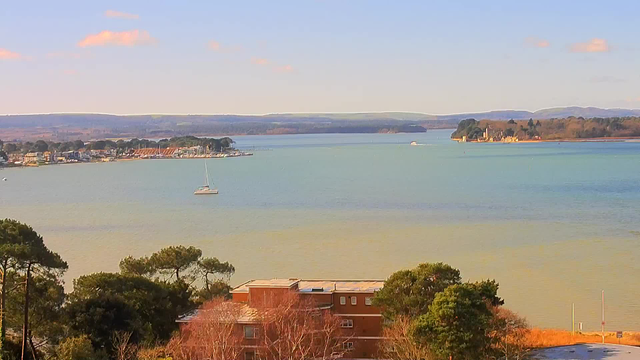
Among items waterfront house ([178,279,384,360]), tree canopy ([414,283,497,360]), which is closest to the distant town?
waterfront house ([178,279,384,360])

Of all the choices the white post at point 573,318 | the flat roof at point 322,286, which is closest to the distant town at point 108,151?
the white post at point 573,318

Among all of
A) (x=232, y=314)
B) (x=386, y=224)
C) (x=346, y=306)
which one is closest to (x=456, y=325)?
(x=346, y=306)

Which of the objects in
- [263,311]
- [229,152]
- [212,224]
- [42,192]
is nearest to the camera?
[263,311]

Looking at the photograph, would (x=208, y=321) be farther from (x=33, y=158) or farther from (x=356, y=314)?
(x=33, y=158)

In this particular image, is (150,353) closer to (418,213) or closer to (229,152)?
(418,213)

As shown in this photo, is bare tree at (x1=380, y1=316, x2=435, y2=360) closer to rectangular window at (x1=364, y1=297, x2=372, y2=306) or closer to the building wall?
the building wall

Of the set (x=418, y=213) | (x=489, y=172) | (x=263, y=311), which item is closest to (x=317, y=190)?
(x=418, y=213)
